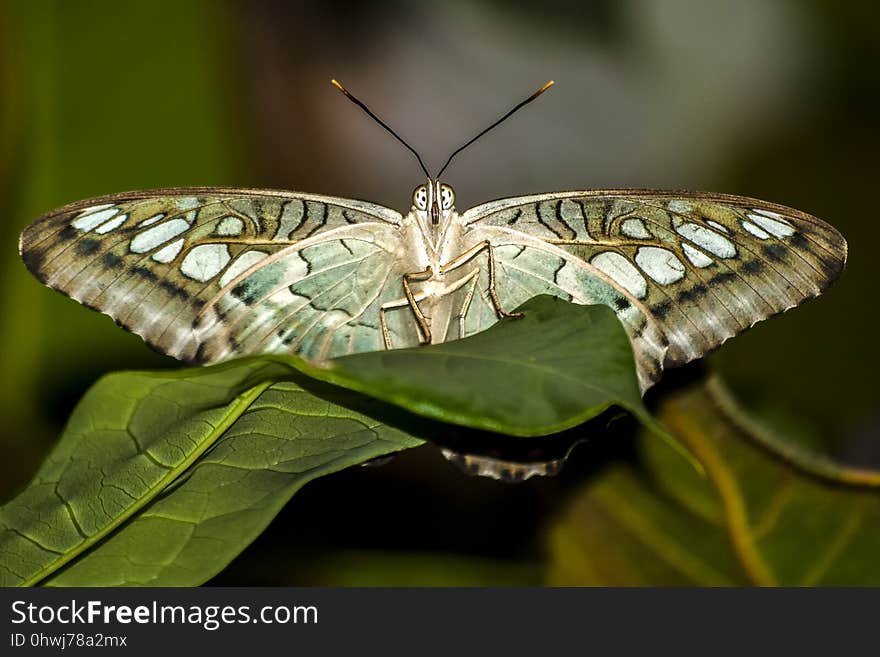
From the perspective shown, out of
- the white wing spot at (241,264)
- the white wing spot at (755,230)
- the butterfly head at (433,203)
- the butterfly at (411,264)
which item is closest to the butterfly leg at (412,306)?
the butterfly at (411,264)

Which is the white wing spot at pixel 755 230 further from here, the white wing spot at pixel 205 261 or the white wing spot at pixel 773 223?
the white wing spot at pixel 205 261

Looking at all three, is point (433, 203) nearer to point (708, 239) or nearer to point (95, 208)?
point (708, 239)

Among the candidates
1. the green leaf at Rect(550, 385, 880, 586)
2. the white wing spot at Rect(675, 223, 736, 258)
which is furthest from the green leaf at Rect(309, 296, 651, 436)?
the green leaf at Rect(550, 385, 880, 586)

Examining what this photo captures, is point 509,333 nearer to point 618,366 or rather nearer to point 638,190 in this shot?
point 618,366

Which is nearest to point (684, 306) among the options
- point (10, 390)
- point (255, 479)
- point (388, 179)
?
point (255, 479)

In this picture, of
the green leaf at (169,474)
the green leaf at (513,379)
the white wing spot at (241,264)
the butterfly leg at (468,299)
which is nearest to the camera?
the green leaf at (513,379)

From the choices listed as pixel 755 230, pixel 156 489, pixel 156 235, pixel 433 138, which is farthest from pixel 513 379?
pixel 433 138

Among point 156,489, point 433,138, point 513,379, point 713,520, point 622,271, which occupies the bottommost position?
point 713,520
